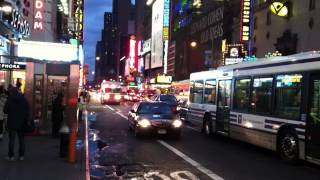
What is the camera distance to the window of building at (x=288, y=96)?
15.3 meters

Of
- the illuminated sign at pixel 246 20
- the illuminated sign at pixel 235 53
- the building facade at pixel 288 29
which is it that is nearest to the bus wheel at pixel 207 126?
the building facade at pixel 288 29

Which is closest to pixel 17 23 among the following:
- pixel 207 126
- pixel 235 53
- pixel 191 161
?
pixel 207 126

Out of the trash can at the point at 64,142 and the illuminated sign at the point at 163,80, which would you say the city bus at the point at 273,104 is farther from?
the illuminated sign at the point at 163,80

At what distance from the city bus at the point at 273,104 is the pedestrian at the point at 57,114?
600cm

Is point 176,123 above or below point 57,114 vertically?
below

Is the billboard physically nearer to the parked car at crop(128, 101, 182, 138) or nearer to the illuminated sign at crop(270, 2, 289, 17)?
the illuminated sign at crop(270, 2, 289, 17)

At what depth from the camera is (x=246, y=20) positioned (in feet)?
156

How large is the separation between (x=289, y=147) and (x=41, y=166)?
6.52 metres

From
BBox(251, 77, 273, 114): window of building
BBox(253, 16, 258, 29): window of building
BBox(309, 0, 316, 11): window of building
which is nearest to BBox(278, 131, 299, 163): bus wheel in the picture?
BBox(251, 77, 273, 114): window of building

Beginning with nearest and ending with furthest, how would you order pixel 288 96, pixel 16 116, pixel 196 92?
pixel 16 116, pixel 288 96, pixel 196 92

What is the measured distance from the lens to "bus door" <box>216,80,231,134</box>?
21.3 metres

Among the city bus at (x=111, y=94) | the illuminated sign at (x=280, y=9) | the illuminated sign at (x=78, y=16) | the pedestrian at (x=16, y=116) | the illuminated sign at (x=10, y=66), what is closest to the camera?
the pedestrian at (x=16, y=116)

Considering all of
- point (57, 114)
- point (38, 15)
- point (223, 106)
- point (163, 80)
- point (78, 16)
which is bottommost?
point (57, 114)

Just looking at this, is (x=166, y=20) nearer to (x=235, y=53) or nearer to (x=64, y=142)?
(x=235, y=53)
